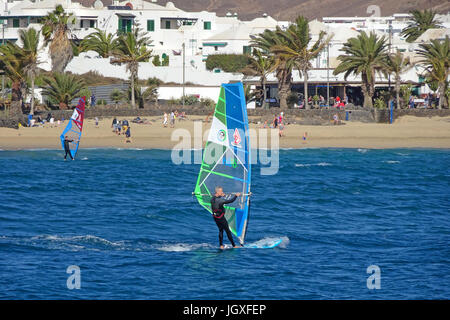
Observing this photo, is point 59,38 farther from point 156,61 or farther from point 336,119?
point 336,119

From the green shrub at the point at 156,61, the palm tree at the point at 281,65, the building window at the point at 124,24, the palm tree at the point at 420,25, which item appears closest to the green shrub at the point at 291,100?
the palm tree at the point at 281,65

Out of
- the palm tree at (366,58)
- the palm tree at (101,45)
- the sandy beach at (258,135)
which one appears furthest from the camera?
the palm tree at (101,45)

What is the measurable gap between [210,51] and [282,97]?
1012 inches

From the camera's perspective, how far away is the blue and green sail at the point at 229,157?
19109mm

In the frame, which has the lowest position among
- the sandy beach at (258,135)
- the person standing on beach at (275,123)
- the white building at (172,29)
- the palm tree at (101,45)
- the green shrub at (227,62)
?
the sandy beach at (258,135)

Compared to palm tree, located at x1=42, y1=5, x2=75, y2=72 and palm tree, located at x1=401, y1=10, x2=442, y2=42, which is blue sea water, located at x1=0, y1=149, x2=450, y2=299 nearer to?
palm tree, located at x1=42, y1=5, x2=75, y2=72

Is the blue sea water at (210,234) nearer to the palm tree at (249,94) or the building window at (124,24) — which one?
the palm tree at (249,94)

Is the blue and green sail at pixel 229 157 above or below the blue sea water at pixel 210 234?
above

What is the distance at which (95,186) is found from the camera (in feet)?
109

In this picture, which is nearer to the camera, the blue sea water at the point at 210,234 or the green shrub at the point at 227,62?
the blue sea water at the point at 210,234

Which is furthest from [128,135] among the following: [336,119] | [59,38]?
[59,38]

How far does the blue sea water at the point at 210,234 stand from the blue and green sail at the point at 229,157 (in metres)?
1.48
